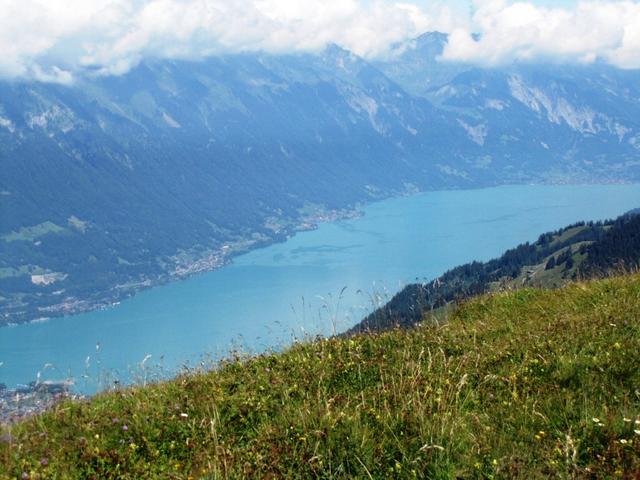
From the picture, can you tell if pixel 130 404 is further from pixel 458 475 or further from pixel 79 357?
pixel 79 357

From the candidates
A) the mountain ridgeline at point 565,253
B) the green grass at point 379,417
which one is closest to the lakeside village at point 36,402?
the green grass at point 379,417

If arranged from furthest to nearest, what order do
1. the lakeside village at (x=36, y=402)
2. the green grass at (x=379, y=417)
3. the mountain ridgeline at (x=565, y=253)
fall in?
the mountain ridgeline at (x=565, y=253), the lakeside village at (x=36, y=402), the green grass at (x=379, y=417)

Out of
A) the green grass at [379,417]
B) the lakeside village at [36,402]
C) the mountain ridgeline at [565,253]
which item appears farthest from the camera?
the mountain ridgeline at [565,253]

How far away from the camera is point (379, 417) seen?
6.08 meters

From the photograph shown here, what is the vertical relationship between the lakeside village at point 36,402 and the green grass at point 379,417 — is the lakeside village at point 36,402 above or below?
above

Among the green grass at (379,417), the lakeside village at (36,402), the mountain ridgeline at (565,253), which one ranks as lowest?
the green grass at (379,417)

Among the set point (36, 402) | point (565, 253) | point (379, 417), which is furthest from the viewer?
point (565, 253)

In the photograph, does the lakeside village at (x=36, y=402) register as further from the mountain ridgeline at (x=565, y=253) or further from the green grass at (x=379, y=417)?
the mountain ridgeline at (x=565, y=253)

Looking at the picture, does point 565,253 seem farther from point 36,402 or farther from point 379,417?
point 379,417

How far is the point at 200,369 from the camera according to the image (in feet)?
28.9

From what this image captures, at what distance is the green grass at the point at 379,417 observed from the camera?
5.47m

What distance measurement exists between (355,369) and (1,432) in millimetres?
3926

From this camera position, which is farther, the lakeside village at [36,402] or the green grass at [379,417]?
the lakeside village at [36,402]

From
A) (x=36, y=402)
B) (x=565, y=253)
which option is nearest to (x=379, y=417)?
(x=36, y=402)
